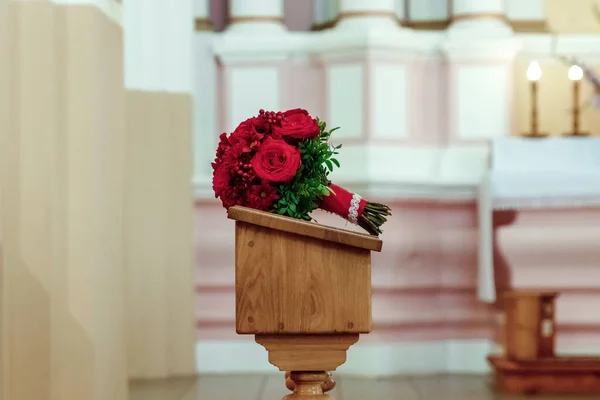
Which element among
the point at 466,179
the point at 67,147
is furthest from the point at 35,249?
the point at 466,179

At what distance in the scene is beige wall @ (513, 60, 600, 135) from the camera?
4863 millimetres


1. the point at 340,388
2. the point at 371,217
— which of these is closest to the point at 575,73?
the point at 340,388

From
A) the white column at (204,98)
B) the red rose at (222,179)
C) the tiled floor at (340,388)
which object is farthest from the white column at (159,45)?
the red rose at (222,179)

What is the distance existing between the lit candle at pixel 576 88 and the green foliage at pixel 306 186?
2.34m

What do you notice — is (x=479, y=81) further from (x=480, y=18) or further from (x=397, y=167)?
(x=397, y=167)

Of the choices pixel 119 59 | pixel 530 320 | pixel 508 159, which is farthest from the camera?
pixel 508 159

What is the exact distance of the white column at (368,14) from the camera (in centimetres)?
467

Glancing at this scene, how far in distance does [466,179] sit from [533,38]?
0.86m

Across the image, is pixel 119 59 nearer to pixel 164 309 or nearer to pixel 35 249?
pixel 35 249

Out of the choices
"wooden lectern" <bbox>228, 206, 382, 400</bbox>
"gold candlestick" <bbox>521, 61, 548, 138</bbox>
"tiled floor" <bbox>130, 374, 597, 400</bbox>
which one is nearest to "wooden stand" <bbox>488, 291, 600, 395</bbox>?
"tiled floor" <bbox>130, 374, 597, 400</bbox>

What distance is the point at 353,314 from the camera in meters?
2.40

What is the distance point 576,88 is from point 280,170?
2.60 metres

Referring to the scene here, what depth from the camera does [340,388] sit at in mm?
4184

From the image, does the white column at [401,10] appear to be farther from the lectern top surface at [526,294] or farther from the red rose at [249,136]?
the red rose at [249,136]
